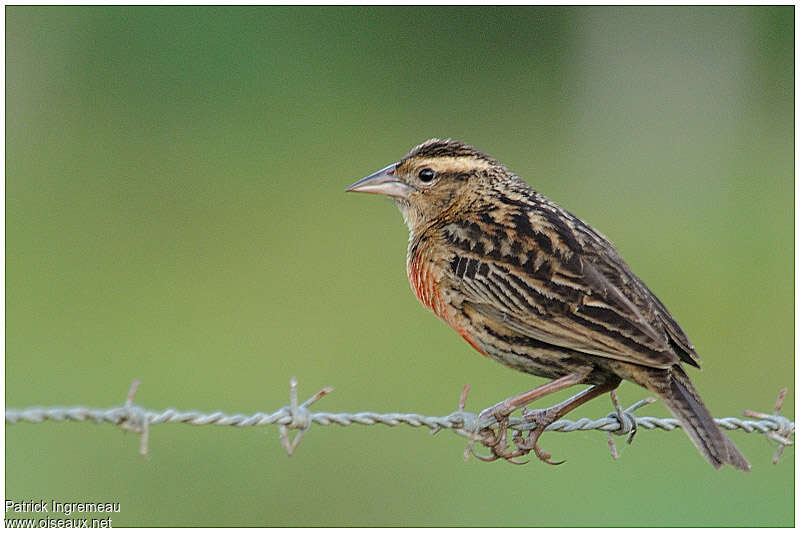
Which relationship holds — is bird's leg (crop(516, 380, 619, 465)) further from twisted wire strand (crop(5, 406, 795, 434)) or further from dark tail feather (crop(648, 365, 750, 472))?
dark tail feather (crop(648, 365, 750, 472))

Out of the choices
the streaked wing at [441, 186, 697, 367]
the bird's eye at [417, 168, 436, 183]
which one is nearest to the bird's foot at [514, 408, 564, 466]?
the streaked wing at [441, 186, 697, 367]

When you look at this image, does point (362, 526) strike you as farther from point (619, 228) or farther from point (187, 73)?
point (187, 73)

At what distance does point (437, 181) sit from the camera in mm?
7168

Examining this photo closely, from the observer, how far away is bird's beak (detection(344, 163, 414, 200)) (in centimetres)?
723

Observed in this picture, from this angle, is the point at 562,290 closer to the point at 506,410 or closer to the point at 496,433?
the point at 506,410

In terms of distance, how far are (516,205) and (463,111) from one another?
12.9 metres

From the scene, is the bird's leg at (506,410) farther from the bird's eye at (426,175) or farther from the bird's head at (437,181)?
the bird's eye at (426,175)

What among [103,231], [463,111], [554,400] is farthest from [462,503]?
[463,111]

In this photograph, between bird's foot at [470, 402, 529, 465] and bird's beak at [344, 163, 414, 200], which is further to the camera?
bird's beak at [344, 163, 414, 200]

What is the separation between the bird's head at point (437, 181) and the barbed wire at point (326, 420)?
4.77ft

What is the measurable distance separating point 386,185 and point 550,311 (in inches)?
67.2

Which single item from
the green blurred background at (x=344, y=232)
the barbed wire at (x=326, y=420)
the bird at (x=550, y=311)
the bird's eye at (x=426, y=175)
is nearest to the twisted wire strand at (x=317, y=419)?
the barbed wire at (x=326, y=420)

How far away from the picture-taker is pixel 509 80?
66.0 ft

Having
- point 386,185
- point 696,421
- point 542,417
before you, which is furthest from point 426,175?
point 696,421
